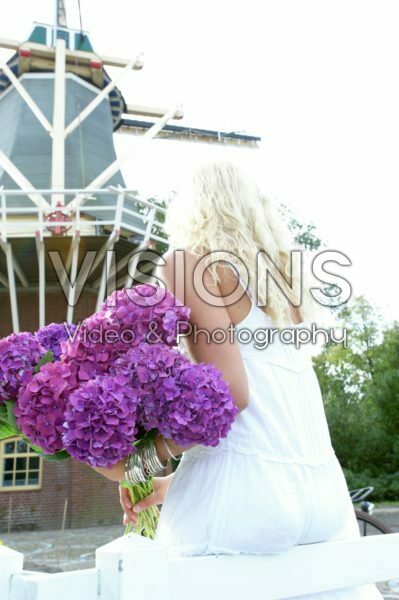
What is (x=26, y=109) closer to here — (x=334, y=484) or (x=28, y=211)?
(x=28, y=211)

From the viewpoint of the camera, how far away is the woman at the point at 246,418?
5.07 feet

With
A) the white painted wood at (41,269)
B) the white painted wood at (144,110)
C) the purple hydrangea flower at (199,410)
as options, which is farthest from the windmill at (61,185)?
the purple hydrangea flower at (199,410)

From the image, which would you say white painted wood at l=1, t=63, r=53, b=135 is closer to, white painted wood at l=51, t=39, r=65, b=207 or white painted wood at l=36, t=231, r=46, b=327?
white painted wood at l=51, t=39, r=65, b=207

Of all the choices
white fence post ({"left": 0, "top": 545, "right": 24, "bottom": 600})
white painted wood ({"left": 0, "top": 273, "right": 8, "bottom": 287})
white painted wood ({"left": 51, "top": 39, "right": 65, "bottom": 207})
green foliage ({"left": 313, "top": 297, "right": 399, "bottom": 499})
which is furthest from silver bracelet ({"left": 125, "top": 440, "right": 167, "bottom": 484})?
green foliage ({"left": 313, "top": 297, "right": 399, "bottom": 499})

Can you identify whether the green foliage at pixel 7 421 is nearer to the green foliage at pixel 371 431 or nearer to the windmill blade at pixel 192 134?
the green foliage at pixel 371 431

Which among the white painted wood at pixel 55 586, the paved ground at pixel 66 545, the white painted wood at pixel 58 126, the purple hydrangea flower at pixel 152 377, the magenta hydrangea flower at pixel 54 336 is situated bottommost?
the paved ground at pixel 66 545

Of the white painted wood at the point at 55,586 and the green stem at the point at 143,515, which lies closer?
the white painted wood at the point at 55,586

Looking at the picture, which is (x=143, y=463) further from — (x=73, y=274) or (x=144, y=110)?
(x=144, y=110)

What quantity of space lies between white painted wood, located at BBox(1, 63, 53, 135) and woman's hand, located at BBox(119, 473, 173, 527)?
1454 cm

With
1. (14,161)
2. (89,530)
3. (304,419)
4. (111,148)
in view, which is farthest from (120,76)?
(304,419)

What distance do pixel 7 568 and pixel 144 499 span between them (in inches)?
26.5

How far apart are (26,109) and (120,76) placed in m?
2.72

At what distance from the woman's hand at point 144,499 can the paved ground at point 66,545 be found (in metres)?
4.96

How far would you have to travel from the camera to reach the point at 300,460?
5.50ft
